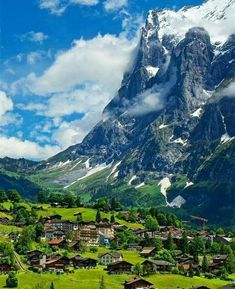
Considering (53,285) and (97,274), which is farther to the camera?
(97,274)

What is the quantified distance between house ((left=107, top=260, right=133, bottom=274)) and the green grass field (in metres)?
2.29

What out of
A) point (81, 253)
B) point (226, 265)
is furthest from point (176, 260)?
point (81, 253)

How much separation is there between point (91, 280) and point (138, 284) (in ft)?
41.9

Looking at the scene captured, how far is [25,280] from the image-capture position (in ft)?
507

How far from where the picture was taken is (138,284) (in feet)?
505

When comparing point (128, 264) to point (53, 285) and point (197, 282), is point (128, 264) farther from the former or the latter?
point (53, 285)

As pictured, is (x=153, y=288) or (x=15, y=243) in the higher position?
(x=15, y=243)

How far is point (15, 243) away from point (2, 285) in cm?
4955

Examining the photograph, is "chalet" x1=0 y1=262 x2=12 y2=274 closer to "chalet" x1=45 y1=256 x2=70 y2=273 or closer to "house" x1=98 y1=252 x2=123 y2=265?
"chalet" x1=45 y1=256 x2=70 y2=273

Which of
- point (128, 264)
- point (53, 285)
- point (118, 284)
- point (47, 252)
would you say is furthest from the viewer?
point (47, 252)

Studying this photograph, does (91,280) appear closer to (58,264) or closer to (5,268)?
(58,264)

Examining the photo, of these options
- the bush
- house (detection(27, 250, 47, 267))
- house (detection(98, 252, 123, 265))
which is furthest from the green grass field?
house (detection(27, 250, 47, 267))

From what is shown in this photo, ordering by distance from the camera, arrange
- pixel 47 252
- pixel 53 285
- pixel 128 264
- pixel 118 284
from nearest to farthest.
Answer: pixel 53 285 < pixel 118 284 < pixel 128 264 < pixel 47 252

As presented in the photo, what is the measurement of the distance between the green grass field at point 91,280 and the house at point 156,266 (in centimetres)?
638
